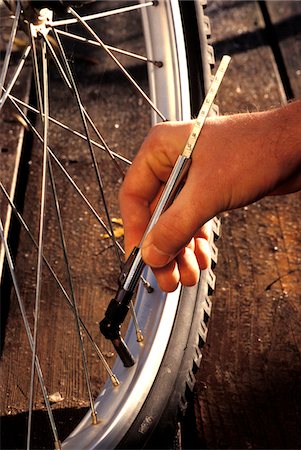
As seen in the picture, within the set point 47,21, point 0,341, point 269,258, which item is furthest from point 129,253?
point 269,258

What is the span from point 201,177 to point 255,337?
1.86 feet

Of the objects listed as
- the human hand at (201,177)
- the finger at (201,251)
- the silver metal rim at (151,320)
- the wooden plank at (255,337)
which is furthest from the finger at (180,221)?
the wooden plank at (255,337)

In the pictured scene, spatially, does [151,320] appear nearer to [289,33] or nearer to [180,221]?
[180,221]

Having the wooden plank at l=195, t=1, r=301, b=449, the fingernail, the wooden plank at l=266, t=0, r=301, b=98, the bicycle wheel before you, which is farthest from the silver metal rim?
the wooden plank at l=266, t=0, r=301, b=98

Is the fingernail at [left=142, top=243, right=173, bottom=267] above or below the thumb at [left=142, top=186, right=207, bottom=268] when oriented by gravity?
below

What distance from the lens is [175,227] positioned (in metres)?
0.92

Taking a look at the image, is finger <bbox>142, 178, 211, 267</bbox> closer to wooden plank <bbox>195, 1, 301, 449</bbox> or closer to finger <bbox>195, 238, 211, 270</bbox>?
finger <bbox>195, 238, 211, 270</bbox>

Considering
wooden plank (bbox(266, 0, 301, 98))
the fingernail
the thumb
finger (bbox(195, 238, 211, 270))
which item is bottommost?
the fingernail

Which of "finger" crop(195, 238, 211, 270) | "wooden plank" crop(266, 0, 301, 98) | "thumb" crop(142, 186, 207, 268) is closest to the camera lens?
"thumb" crop(142, 186, 207, 268)

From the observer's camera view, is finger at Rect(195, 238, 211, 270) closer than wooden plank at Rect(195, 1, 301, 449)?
Yes

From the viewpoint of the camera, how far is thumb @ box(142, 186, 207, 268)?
92 cm

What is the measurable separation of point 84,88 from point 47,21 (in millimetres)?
849

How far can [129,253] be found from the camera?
103cm

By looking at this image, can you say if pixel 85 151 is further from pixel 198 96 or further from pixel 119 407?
pixel 119 407
